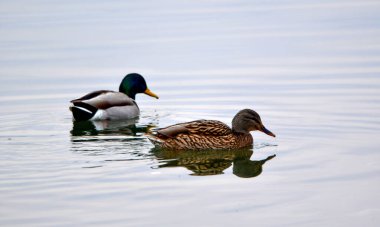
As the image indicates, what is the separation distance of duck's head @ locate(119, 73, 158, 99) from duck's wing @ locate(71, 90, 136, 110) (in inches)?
22.5

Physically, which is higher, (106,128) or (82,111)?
(82,111)

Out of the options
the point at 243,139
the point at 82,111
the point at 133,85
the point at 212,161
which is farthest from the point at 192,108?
the point at 212,161

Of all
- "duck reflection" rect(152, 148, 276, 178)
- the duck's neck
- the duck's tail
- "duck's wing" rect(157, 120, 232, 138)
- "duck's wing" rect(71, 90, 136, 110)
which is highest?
"duck's wing" rect(71, 90, 136, 110)

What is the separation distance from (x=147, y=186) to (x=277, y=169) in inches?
70.0

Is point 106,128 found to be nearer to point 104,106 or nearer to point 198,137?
point 104,106

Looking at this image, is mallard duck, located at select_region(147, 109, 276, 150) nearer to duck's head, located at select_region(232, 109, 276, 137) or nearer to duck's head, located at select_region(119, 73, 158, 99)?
duck's head, located at select_region(232, 109, 276, 137)

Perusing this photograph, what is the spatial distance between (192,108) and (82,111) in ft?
6.17

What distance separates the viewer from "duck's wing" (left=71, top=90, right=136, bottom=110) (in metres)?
16.5

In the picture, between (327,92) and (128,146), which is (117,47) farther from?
(128,146)

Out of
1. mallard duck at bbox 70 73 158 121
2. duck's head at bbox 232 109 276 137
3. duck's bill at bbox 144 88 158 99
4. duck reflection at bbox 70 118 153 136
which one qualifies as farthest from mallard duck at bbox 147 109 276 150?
duck's bill at bbox 144 88 158 99

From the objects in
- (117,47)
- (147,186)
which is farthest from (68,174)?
(117,47)

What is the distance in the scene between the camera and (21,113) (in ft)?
53.2

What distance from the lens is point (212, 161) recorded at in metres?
12.8

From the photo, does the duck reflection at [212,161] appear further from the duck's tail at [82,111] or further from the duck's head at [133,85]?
the duck's head at [133,85]
